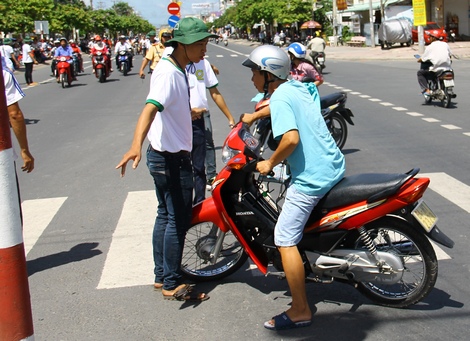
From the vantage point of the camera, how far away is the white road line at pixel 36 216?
6213mm

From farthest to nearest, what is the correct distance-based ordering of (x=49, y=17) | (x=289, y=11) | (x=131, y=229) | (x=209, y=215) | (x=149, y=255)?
(x=289, y=11)
(x=49, y=17)
(x=131, y=229)
(x=149, y=255)
(x=209, y=215)

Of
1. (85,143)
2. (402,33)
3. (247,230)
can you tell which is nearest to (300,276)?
(247,230)

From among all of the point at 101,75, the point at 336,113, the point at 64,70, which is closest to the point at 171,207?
the point at 336,113

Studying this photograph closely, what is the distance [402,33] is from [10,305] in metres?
40.0

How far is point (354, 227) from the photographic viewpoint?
13.4 feet

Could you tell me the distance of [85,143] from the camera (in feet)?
37.3

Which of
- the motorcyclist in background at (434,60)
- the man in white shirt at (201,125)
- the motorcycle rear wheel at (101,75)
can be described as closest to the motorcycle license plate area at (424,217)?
the man in white shirt at (201,125)

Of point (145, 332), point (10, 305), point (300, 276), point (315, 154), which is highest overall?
point (315, 154)

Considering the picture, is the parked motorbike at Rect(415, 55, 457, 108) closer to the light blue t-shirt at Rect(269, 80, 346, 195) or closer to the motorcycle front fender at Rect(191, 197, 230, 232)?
the motorcycle front fender at Rect(191, 197, 230, 232)

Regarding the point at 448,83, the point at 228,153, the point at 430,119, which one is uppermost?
the point at 228,153

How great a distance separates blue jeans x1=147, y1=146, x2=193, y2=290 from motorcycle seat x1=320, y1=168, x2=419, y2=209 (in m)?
0.94

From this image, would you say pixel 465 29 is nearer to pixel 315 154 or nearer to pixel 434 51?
pixel 434 51

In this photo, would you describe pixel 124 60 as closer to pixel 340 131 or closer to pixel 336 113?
pixel 340 131

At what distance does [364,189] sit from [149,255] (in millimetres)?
2209
